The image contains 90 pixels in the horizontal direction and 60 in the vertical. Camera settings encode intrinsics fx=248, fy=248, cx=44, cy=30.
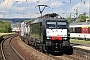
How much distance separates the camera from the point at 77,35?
47938mm

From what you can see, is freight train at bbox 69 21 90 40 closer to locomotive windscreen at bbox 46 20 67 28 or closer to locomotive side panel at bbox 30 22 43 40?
locomotive side panel at bbox 30 22 43 40

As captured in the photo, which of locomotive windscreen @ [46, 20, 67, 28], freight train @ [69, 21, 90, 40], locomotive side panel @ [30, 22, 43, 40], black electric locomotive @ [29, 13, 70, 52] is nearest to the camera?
black electric locomotive @ [29, 13, 70, 52]

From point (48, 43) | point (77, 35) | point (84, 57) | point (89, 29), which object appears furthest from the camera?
point (77, 35)

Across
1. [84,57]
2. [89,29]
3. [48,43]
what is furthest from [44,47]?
[89,29]

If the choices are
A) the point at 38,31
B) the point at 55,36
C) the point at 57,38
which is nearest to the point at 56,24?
the point at 55,36

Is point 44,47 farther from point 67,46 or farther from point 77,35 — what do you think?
point 77,35

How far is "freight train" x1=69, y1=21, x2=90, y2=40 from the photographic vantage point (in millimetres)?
43219

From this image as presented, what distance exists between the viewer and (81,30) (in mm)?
45906

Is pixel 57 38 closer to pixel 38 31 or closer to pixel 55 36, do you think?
pixel 55 36

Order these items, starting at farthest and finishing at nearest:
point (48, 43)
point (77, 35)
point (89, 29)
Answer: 1. point (77, 35)
2. point (89, 29)
3. point (48, 43)

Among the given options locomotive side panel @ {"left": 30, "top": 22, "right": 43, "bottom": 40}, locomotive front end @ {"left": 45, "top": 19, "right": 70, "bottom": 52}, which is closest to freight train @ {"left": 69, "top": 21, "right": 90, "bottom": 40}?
locomotive side panel @ {"left": 30, "top": 22, "right": 43, "bottom": 40}

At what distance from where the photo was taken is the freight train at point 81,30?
142 ft

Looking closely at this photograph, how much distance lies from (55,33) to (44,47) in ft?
4.95

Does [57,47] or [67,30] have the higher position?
[67,30]
